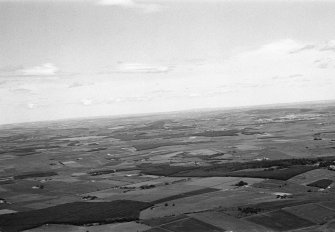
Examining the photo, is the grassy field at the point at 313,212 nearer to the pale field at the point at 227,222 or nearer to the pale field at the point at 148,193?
the pale field at the point at 227,222

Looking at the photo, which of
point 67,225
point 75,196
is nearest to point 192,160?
point 75,196

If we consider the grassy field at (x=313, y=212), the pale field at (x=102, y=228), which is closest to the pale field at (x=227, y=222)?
the grassy field at (x=313, y=212)

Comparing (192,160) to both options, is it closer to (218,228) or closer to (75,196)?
(75,196)

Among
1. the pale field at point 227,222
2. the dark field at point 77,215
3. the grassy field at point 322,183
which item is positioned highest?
the grassy field at point 322,183

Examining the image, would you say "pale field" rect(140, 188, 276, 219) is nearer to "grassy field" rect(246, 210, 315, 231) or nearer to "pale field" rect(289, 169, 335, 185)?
"grassy field" rect(246, 210, 315, 231)

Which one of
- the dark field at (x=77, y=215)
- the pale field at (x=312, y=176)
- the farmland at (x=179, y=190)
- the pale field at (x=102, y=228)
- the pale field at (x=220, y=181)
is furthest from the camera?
the pale field at (x=220, y=181)

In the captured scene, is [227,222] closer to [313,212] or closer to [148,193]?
[313,212]

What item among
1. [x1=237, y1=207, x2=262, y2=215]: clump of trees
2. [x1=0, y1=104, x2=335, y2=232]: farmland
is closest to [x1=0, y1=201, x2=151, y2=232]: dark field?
[x1=0, y1=104, x2=335, y2=232]: farmland

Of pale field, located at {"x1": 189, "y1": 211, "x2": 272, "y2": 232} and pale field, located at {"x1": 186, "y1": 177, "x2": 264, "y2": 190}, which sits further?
pale field, located at {"x1": 186, "y1": 177, "x2": 264, "y2": 190}

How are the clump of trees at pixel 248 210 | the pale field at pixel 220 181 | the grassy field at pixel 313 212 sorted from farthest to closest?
the pale field at pixel 220 181 < the clump of trees at pixel 248 210 < the grassy field at pixel 313 212

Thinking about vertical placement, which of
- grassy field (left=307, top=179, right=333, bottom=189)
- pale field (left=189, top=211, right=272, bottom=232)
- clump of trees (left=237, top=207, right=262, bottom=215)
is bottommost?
pale field (left=189, top=211, right=272, bottom=232)

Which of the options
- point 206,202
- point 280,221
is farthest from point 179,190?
point 280,221
